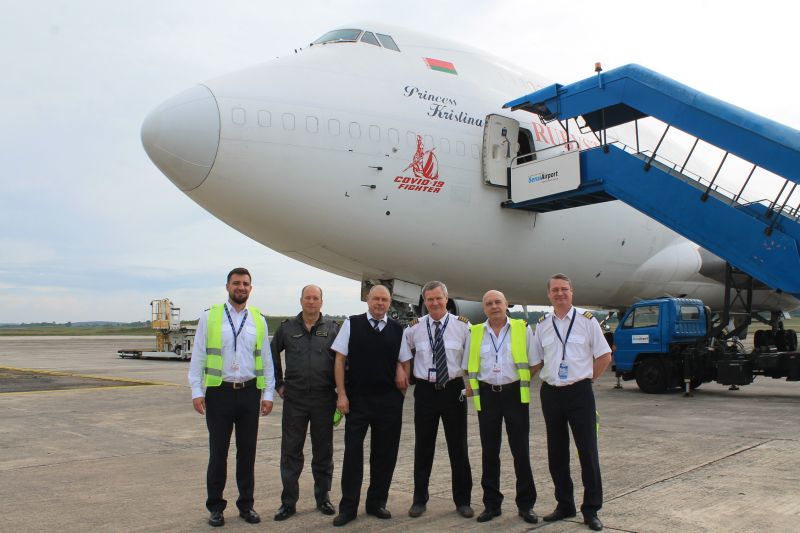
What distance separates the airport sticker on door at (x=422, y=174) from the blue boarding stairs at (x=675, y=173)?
1655 millimetres

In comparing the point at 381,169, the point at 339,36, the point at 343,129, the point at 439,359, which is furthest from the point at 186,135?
the point at 439,359

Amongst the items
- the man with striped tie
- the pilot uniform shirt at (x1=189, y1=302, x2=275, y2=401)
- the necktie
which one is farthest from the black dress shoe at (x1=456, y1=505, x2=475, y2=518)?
the pilot uniform shirt at (x1=189, y1=302, x2=275, y2=401)

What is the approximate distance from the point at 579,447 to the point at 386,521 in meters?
1.37

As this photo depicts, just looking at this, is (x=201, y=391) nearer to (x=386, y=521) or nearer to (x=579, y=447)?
(x=386, y=521)

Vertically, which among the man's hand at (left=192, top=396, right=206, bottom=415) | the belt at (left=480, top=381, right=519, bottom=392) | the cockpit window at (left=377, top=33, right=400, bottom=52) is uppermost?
the cockpit window at (left=377, top=33, right=400, bottom=52)

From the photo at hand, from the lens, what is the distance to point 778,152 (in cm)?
992

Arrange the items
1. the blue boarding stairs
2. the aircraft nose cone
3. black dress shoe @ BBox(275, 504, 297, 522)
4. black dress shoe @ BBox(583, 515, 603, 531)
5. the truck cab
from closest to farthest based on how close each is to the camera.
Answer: black dress shoe @ BBox(583, 515, 603, 531) < black dress shoe @ BBox(275, 504, 297, 522) < the aircraft nose cone < the blue boarding stairs < the truck cab

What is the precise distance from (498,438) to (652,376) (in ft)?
27.0

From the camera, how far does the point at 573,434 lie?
455 cm

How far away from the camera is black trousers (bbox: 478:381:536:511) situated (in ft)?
15.0

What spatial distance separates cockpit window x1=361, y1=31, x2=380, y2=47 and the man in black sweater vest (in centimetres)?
781

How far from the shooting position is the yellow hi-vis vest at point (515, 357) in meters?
4.67

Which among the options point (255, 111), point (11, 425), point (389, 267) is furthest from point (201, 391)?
point (389, 267)

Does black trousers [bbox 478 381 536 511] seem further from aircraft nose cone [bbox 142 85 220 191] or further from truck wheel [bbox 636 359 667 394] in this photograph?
truck wheel [bbox 636 359 667 394]
